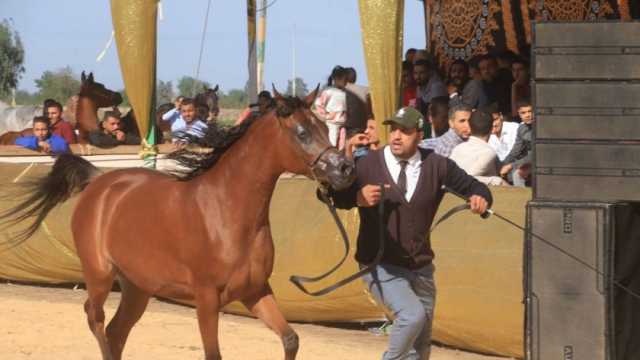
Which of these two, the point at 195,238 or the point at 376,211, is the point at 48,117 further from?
the point at 376,211

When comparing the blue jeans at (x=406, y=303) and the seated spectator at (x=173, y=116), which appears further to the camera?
the seated spectator at (x=173, y=116)

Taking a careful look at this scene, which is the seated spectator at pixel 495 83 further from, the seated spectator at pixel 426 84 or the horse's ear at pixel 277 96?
the horse's ear at pixel 277 96

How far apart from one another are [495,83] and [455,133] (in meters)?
2.87

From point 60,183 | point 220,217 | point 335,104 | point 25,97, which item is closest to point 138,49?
point 335,104

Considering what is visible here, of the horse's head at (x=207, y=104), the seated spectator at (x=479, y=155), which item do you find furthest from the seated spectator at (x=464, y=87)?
the horse's head at (x=207, y=104)

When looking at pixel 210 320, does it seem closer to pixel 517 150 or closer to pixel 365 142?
pixel 517 150

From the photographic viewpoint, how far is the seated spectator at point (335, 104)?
14320 mm

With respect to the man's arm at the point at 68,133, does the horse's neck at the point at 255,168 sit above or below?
above

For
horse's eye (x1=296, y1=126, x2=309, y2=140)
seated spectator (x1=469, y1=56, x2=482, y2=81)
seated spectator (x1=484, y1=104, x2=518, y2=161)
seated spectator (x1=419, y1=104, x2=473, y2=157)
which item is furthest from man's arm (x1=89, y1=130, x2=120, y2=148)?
horse's eye (x1=296, y1=126, x2=309, y2=140)

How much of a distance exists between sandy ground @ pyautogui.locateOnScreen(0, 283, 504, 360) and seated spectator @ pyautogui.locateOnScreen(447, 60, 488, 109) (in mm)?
2939

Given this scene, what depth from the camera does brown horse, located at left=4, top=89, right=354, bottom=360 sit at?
7438 mm

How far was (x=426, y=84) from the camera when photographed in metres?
14.0

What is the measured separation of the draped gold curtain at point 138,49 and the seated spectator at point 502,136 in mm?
3599

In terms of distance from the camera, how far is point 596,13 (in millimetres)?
13586
